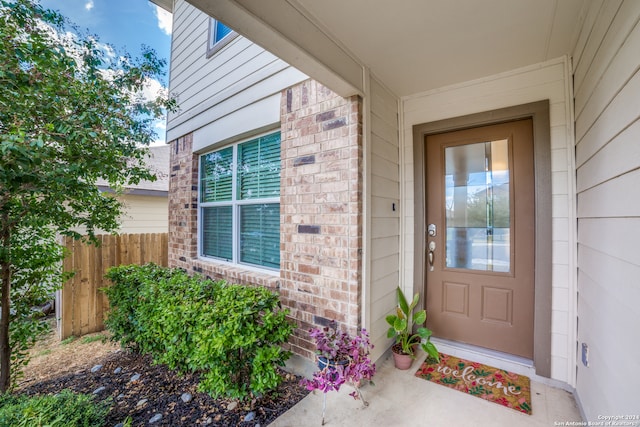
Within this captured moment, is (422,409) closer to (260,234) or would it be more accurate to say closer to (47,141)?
(260,234)

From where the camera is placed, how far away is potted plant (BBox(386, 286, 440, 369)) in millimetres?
2186

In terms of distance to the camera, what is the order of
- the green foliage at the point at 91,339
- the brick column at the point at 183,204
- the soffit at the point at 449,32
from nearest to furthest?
the soffit at the point at 449,32 → the green foliage at the point at 91,339 → the brick column at the point at 183,204

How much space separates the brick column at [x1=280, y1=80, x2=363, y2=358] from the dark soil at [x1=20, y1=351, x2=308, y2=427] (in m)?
0.49

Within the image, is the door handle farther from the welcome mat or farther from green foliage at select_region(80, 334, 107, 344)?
green foliage at select_region(80, 334, 107, 344)

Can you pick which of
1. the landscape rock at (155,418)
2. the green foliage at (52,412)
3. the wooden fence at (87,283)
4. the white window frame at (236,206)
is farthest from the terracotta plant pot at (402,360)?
the wooden fence at (87,283)

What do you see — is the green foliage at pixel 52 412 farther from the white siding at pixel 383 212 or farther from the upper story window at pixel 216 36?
the upper story window at pixel 216 36

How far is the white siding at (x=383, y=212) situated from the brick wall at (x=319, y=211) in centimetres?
21

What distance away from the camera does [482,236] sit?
2355mm

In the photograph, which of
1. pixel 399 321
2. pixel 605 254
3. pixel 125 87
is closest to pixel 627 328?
pixel 605 254

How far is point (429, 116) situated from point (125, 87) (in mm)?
3035

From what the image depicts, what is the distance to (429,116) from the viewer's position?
2.50 m

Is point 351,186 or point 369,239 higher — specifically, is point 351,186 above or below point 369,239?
above

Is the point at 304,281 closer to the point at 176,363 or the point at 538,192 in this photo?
the point at 176,363

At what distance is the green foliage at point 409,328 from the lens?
2180 mm
